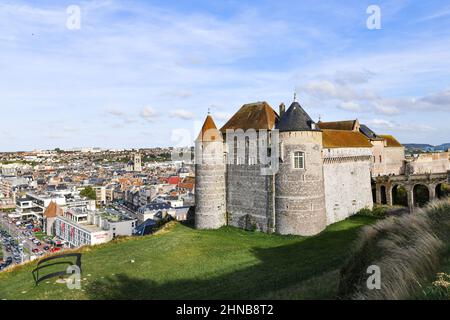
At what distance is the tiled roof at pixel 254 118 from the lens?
3112cm

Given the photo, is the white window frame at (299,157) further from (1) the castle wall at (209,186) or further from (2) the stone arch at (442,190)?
(2) the stone arch at (442,190)

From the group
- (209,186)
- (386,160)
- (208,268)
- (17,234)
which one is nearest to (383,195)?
(386,160)

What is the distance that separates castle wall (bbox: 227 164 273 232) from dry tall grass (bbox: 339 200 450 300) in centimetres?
1444

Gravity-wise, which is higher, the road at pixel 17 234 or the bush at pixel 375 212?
the bush at pixel 375 212

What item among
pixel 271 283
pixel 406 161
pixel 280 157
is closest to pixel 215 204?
pixel 280 157

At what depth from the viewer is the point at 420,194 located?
36.0m

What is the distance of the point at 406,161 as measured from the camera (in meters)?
47.4

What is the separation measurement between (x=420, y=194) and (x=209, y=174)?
69.7 ft

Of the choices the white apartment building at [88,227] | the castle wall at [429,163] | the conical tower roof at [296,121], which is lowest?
the white apartment building at [88,227]

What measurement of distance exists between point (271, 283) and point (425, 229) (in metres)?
7.33

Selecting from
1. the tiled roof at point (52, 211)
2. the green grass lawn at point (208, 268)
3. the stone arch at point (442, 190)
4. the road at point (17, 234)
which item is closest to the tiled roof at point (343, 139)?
the green grass lawn at point (208, 268)

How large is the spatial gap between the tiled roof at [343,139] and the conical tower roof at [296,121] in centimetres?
316

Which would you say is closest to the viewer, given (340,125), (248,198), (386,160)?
(248,198)

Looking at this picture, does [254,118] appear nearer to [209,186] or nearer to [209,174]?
[209,174]
